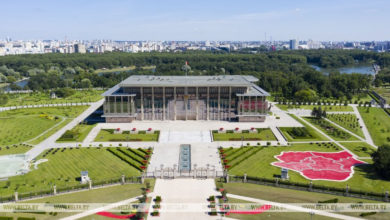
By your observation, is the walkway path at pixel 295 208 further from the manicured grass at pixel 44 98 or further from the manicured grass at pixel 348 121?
the manicured grass at pixel 44 98

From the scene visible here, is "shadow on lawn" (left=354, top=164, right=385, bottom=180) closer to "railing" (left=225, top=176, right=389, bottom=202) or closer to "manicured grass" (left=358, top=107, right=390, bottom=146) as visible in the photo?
"railing" (left=225, top=176, right=389, bottom=202)

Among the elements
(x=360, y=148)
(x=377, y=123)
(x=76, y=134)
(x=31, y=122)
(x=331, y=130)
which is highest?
(x=31, y=122)

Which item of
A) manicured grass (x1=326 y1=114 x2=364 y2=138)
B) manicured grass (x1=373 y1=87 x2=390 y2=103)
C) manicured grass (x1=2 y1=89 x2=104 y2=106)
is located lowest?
manicured grass (x1=326 y1=114 x2=364 y2=138)

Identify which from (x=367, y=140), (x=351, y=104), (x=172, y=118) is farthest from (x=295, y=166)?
(x=351, y=104)

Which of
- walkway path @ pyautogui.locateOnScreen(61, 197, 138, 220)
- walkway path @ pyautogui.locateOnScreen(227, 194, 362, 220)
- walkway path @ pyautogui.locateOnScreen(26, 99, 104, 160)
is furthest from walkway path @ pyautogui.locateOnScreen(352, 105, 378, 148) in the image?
walkway path @ pyautogui.locateOnScreen(26, 99, 104, 160)

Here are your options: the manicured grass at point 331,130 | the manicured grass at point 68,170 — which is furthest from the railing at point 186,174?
the manicured grass at point 331,130

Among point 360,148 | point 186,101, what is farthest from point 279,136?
point 186,101

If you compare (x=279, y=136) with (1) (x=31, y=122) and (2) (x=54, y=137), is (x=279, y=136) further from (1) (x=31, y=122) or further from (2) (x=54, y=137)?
(1) (x=31, y=122)

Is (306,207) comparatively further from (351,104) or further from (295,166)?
(351,104)
